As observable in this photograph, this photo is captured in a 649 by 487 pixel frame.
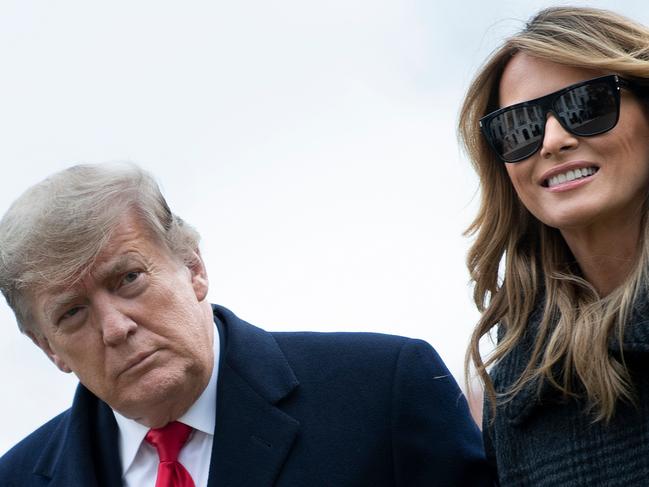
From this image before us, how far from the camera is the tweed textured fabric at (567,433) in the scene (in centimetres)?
321

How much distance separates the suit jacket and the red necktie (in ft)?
0.33

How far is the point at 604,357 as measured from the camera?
326 centimetres

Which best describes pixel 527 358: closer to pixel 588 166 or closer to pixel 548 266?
pixel 548 266

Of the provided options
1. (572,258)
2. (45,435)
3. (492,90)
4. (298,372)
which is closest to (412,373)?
(298,372)

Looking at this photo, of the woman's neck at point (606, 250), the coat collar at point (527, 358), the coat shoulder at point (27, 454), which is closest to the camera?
the coat collar at point (527, 358)

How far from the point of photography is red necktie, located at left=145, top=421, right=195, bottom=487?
3822 millimetres

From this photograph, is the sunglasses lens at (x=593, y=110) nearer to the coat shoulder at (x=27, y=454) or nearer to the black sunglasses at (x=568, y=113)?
the black sunglasses at (x=568, y=113)

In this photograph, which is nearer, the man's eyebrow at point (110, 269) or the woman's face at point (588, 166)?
the woman's face at point (588, 166)

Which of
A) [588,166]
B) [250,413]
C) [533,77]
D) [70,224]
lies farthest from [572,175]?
[70,224]

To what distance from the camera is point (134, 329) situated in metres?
3.80

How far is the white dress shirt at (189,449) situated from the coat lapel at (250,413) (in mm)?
52

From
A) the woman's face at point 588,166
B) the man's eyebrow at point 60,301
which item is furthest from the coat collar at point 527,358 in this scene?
the man's eyebrow at point 60,301

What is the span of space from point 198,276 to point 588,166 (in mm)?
1428

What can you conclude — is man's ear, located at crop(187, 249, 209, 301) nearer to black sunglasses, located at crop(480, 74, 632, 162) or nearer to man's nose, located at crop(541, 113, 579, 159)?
black sunglasses, located at crop(480, 74, 632, 162)
